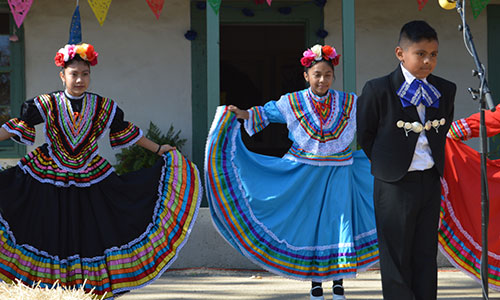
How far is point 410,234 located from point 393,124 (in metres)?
0.56

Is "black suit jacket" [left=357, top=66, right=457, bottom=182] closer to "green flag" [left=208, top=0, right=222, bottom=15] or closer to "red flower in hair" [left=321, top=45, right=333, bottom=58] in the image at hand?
"red flower in hair" [left=321, top=45, right=333, bottom=58]

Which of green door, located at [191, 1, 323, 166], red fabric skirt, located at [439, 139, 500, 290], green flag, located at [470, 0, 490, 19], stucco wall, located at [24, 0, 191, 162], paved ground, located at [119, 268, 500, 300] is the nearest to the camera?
red fabric skirt, located at [439, 139, 500, 290]

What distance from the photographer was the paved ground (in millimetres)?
4930

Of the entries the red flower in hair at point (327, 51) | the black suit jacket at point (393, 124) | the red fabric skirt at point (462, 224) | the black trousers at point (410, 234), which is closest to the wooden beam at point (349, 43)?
the red flower in hair at point (327, 51)

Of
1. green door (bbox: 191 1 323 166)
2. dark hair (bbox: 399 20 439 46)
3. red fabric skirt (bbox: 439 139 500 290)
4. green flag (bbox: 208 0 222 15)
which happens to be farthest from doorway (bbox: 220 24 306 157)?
dark hair (bbox: 399 20 439 46)

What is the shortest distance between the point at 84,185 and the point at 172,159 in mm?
618

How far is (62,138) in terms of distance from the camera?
4.32 m

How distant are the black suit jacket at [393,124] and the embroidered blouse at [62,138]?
174cm

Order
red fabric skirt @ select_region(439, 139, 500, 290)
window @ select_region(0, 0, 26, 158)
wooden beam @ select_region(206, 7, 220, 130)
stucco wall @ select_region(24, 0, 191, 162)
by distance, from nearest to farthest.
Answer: red fabric skirt @ select_region(439, 139, 500, 290)
wooden beam @ select_region(206, 7, 220, 130)
window @ select_region(0, 0, 26, 158)
stucco wall @ select_region(24, 0, 191, 162)

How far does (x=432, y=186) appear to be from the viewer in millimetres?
3514

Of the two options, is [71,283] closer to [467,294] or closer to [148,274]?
[148,274]

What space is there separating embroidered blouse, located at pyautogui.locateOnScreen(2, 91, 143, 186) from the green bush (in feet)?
10.3

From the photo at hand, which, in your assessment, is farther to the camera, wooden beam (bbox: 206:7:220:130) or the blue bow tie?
wooden beam (bbox: 206:7:220:130)

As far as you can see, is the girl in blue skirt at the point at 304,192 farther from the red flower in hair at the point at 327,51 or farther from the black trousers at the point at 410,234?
the black trousers at the point at 410,234
